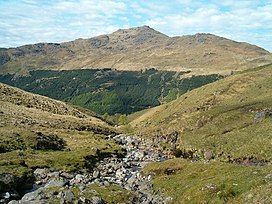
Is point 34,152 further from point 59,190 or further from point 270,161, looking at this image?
point 270,161

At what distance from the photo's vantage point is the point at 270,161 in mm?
64625

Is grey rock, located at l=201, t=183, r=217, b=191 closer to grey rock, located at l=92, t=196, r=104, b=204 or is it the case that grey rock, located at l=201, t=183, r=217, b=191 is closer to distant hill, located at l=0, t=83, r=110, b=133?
grey rock, located at l=92, t=196, r=104, b=204

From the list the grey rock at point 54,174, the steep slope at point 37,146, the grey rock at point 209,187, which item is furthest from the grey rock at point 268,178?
the grey rock at point 54,174

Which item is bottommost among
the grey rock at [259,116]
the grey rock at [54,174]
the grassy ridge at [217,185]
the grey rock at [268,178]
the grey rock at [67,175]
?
the grey rock at [67,175]

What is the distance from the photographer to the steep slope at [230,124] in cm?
7750

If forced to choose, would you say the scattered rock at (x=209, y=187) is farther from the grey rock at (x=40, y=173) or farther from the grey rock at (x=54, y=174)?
the grey rock at (x=40, y=173)

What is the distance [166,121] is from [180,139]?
39.1 metres

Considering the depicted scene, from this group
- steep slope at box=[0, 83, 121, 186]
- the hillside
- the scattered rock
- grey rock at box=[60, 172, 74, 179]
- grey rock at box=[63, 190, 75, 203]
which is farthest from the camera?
steep slope at box=[0, 83, 121, 186]

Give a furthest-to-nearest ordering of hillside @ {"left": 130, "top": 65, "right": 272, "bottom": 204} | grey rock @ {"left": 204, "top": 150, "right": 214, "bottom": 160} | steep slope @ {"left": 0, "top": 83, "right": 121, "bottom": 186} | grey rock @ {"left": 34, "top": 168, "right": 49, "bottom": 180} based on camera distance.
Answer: grey rock @ {"left": 204, "top": 150, "right": 214, "bottom": 160}
steep slope @ {"left": 0, "top": 83, "right": 121, "bottom": 186}
grey rock @ {"left": 34, "top": 168, "right": 49, "bottom": 180}
hillside @ {"left": 130, "top": 65, "right": 272, "bottom": 204}

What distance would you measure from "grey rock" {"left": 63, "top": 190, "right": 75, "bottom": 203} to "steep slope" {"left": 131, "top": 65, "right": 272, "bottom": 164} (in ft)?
125

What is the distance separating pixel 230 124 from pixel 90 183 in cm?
5884

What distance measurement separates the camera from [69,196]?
44.9m

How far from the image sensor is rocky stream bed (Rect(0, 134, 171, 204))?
45.2 metres

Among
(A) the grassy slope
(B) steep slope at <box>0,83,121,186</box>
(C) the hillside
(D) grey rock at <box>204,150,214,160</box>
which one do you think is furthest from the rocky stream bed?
(D) grey rock at <box>204,150,214,160</box>
